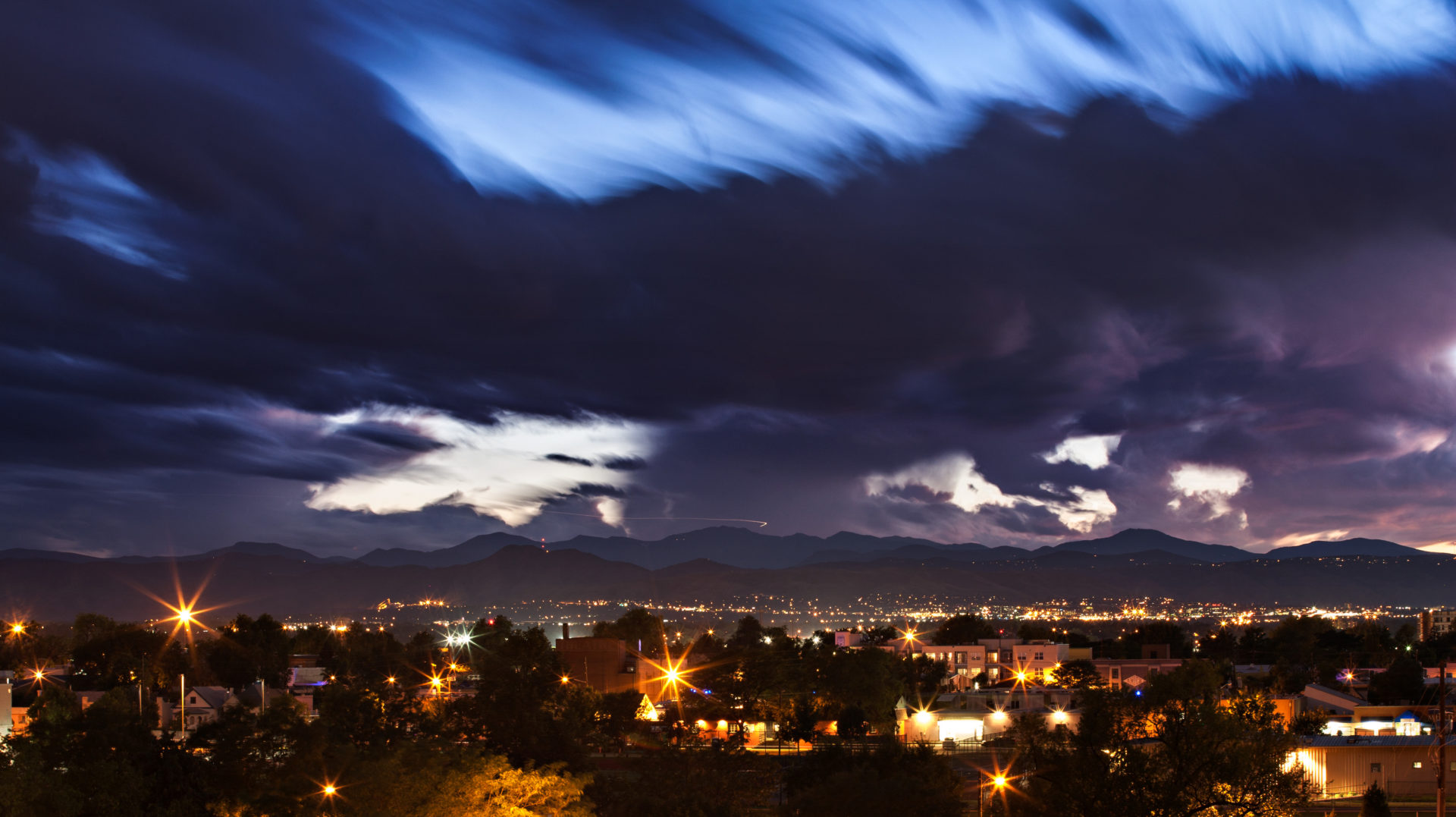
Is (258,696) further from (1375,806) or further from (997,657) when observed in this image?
(997,657)

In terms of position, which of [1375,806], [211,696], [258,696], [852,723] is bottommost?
[852,723]

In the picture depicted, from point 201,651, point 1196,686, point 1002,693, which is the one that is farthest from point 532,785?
point 201,651

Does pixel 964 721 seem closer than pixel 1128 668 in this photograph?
Yes

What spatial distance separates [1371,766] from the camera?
54438 millimetres

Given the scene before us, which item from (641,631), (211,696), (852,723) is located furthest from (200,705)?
(641,631)

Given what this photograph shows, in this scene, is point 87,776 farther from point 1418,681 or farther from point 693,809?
point 1418,681

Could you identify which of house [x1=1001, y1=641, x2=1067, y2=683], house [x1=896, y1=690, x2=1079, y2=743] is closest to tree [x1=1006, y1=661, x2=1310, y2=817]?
house [x1=896, y1=690, x2=1079, y2=743]

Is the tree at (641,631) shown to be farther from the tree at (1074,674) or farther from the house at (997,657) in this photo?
the tree at (1074,674)

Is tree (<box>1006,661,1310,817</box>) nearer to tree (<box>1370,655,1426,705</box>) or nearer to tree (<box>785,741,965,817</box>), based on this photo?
tree (<box>785,741,965,817</box>)

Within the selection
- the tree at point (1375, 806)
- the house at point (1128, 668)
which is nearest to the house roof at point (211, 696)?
the tree at point (1375, 806)

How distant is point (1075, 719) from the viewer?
73875 millimetres

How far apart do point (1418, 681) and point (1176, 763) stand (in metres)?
71.4

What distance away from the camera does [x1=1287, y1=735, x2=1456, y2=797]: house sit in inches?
2122

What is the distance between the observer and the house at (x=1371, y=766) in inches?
2122
